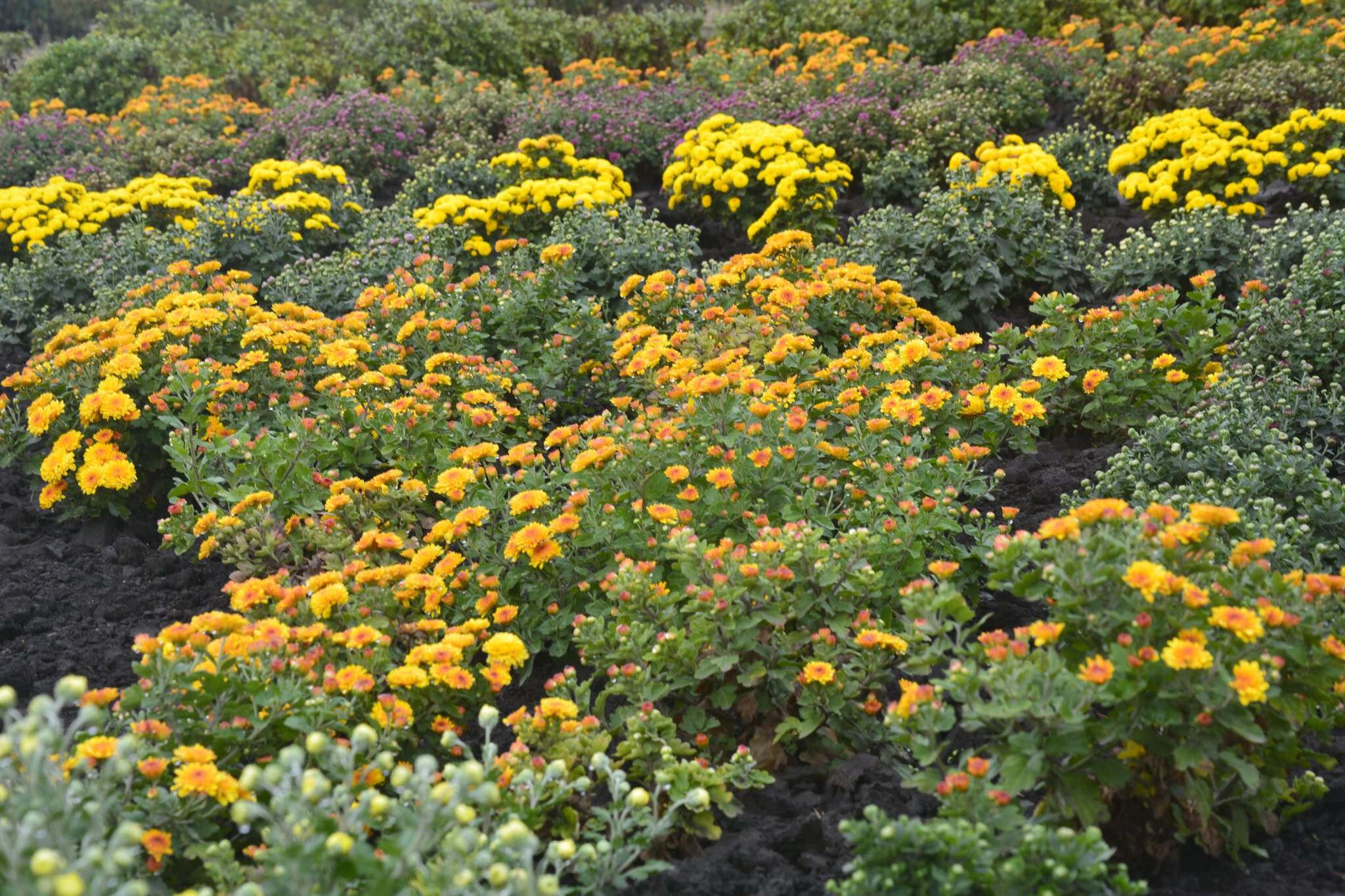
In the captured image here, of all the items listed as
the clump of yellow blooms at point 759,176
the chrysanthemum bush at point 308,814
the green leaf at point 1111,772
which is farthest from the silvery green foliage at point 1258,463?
the clump of yellow blooms at point 759,176

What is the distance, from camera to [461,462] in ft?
13.6

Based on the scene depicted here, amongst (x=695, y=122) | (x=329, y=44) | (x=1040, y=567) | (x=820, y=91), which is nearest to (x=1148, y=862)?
(x=1040, y=567)

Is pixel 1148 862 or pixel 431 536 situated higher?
pixel 431 536

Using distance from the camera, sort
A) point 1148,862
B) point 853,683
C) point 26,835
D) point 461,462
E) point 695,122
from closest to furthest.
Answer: point 26,835 < point 1148,862 < point 853,683 < point 461,462 < point 695,122

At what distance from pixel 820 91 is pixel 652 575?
26.9 ft

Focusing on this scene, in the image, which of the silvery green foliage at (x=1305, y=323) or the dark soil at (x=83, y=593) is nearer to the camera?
the dark soil at (x=83, y=593)

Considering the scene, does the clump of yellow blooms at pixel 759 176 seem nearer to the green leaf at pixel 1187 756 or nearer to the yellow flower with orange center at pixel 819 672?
the yellow flower with orange center at pixel 819 672

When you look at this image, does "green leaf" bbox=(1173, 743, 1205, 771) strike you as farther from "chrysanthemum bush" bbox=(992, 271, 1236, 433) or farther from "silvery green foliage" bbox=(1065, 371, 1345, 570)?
"chrysanthemum bush" bbox=(992, 271, 1236, 433)

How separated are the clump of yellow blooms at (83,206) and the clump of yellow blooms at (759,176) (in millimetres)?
3466

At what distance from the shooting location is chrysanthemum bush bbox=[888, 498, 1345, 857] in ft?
7.57

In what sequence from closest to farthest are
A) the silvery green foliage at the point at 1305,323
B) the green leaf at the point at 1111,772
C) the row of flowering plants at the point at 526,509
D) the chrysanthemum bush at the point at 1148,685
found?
the chrysanthemum bush at the point at 1148,685 < the green leaf at the point at 1111,772 < the row of flowering plants at the point at 526,509 < the silvery green foliage at the point at 1305,323

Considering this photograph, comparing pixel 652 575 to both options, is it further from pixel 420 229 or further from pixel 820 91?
pixel 820 91

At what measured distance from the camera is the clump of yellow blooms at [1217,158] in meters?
6.73

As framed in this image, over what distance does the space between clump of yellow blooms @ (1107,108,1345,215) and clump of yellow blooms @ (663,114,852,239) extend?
191 cm
